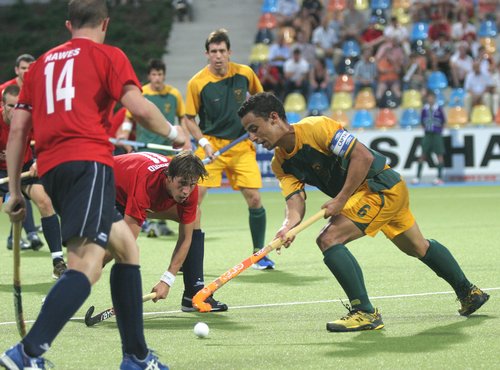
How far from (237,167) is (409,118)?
9492 mm

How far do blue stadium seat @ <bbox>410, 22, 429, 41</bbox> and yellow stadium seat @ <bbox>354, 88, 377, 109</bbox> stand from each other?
1786mm

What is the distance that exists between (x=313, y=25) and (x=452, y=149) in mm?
4214

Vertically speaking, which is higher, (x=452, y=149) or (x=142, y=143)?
(x=142, y=143)

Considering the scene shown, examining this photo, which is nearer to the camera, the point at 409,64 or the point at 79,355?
the point at 79,355

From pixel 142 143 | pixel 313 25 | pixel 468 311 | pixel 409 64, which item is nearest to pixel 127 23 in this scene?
pixel 313 25

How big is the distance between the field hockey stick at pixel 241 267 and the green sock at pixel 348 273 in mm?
188

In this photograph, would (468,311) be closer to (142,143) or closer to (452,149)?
(142,143)

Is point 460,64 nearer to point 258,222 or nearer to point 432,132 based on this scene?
point 432,132

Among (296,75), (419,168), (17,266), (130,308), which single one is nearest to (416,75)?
(296,75)

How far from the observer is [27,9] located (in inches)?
848

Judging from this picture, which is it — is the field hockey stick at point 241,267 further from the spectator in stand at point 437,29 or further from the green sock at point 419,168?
the spectator in stand at point 437,29

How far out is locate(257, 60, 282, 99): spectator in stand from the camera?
57.2 ft

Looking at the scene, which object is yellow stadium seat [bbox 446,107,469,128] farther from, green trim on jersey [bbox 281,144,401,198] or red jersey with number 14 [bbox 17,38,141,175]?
red jersey with number 14 [bbox 17,38,141,175]

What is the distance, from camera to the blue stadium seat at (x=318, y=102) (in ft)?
57.3
